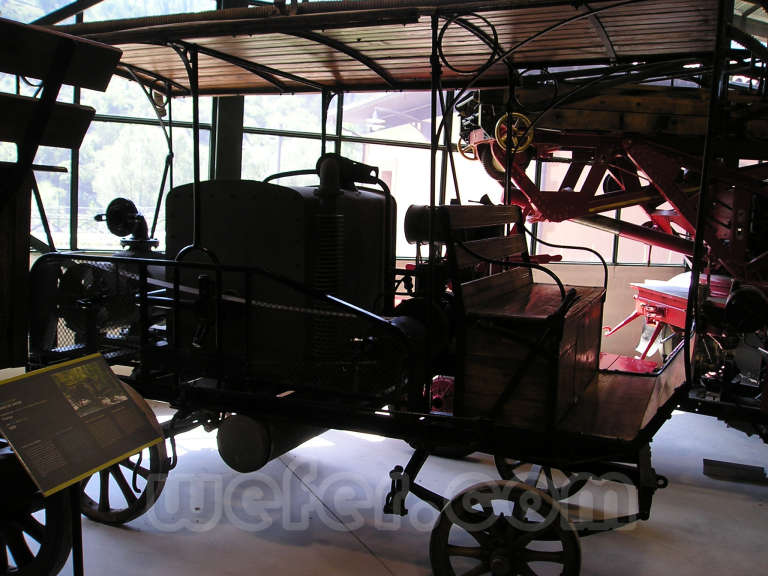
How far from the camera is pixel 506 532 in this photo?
8.65 ft

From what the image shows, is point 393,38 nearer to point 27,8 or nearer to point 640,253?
point 27,8

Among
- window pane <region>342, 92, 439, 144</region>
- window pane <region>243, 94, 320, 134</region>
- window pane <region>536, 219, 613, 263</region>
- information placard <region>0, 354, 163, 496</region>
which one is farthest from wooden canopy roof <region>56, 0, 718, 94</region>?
window pane <region>536, 219, 613, 263</region>

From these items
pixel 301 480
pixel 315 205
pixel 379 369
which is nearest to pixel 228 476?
pixel 301 480

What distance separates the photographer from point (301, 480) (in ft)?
13.5

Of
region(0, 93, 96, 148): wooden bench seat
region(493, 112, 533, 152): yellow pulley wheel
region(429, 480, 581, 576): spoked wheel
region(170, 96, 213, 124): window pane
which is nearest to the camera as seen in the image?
region(429, 480, 581, 576): spoked wheel

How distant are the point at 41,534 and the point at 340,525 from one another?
157cm

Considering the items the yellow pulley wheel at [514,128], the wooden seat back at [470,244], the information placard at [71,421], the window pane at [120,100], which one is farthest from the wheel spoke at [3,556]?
the window pane at [120,100]

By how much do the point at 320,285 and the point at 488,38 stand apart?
1455 mm

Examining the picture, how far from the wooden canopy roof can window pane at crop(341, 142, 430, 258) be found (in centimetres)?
410

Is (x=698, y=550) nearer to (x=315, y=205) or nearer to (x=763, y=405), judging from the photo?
(x=763, y=405)

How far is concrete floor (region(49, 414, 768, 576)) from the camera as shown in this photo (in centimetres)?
315

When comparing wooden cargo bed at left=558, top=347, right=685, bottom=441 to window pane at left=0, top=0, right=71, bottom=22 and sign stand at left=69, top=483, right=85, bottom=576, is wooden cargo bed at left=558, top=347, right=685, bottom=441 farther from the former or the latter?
window pane at left=0, top=0, right=71, bottom=22

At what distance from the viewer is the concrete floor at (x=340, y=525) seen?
315 cm

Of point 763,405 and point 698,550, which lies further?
point 763,405
